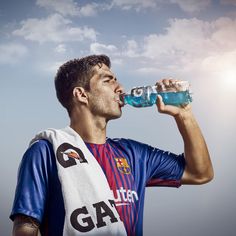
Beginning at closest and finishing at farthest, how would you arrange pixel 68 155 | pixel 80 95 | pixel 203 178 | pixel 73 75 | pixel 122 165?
pixel 68 155, pixel 122 165, pixel 203 178, pixel 80 95, pixel 73 75

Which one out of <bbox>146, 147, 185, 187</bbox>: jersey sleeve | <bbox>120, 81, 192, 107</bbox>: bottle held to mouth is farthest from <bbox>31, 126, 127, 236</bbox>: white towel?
<bbox>120, 81, 192, 107</bbox>: bottle held to mouth

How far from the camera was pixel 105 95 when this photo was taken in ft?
6.24

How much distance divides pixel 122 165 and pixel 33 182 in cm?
49

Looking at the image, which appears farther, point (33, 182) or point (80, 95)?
point (80, 95)

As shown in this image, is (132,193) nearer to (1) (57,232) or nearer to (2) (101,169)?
(2) (101,169)

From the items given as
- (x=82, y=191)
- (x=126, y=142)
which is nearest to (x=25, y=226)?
(x=82, y=191)

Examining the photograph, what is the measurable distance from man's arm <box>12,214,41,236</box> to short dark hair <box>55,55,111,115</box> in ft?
2.58

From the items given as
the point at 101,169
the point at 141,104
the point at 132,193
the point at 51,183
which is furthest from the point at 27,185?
the point at 141,104

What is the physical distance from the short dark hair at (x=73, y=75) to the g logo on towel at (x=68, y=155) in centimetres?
39

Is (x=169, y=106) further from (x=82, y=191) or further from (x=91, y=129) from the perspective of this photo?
(x=82, y=191)

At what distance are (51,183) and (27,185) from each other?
115 millimetres

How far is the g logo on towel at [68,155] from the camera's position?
1.58 m

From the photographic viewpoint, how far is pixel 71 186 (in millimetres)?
1499

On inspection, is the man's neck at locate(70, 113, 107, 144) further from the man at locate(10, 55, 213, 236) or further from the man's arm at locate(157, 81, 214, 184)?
the man's arm at locate(157, 81, 214, 184)
